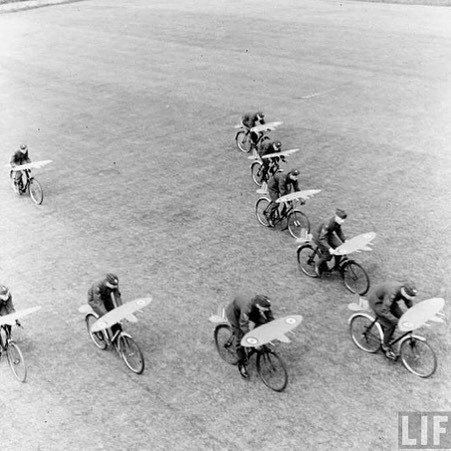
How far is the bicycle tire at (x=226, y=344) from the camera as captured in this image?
10219 mm

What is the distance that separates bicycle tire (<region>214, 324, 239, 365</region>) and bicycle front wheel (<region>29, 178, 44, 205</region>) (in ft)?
27.8

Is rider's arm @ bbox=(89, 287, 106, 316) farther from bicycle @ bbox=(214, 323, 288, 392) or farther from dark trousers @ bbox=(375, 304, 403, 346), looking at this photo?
dark trousers @ bbox=(375, 304, 403, 346)

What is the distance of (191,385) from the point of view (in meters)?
9.77

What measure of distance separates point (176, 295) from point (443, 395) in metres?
5.61

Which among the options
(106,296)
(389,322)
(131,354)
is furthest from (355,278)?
(106,296)

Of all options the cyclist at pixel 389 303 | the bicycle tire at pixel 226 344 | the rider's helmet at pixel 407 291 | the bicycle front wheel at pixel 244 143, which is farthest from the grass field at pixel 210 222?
the rider's helmet at pixel 407 291

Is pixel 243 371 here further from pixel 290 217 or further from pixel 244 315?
pixel 290 217

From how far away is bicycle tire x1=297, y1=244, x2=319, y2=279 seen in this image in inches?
490

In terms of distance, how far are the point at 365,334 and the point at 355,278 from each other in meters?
1.93

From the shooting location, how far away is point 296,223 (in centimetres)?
1416

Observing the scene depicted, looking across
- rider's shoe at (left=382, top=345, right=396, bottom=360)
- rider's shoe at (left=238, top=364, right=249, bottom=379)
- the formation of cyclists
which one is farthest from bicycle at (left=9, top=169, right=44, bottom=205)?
rider's shoe at (left=382, top=345, right=396, bottom=360)

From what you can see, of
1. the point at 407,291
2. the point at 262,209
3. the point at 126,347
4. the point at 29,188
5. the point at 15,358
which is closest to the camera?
the point at 407,291

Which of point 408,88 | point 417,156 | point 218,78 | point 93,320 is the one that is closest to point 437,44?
point 408,88

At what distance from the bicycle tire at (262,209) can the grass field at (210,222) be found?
31cm
